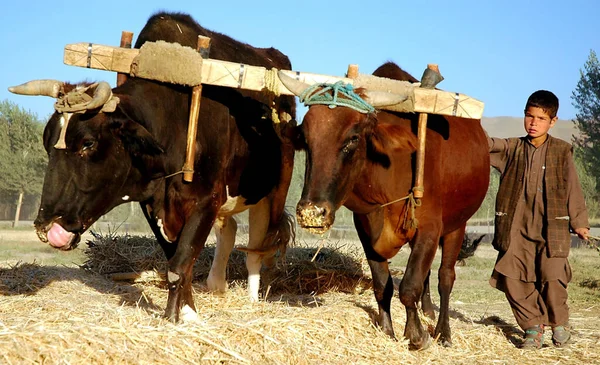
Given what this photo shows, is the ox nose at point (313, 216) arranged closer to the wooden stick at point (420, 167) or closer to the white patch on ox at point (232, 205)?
the wooden stick at point (420, 167)

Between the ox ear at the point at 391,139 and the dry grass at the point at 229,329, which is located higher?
the ox ear at the point at 391,139

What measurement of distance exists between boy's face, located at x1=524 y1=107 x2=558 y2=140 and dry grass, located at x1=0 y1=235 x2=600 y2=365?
71.7 inches

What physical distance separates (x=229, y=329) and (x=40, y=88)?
2.23 m

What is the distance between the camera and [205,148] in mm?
5867

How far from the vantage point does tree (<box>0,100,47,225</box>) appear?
32094 mm

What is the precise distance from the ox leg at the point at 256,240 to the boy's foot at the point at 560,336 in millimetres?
2873

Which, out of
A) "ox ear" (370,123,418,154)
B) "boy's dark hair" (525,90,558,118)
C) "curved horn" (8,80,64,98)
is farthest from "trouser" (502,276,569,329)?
"curved horn" (8,80,64,98)

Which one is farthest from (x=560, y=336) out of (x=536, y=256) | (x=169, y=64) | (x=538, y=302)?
(x=169, y=64)

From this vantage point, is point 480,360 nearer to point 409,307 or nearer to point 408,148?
point 409,307

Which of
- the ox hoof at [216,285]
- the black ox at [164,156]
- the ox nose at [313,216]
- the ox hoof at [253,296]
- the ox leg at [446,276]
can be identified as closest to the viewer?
the ox nose at [313,216]

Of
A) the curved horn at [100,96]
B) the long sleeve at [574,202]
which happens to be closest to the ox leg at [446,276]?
the long sleeve at [574,202]

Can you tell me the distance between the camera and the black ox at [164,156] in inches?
205

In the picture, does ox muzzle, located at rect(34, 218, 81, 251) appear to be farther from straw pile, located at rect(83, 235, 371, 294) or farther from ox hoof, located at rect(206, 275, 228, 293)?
straw pile, located at rect(83, 235, 371, 294)

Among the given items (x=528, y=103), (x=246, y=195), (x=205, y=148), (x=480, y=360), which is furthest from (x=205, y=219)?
(x=528, y=103)
